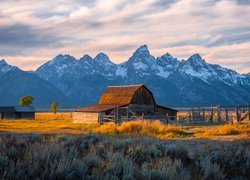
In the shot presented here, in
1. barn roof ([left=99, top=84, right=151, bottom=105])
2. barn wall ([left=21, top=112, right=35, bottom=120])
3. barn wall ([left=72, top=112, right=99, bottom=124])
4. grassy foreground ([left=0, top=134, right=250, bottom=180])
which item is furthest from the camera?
barn wall ([left=21, top=112, right=35, bottom=120])

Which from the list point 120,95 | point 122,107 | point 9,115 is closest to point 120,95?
point 120,95

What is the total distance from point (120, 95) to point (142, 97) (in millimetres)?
3482

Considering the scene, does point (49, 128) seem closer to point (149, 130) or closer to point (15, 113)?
point (149, 130)

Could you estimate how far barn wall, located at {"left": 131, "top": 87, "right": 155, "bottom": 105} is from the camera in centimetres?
5590

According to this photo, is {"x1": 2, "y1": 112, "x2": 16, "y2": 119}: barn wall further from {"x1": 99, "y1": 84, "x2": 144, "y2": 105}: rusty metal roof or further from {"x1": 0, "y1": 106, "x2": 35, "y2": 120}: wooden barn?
{"x1": 99, "y1": 84, "x2": 144, "y2": 105}: rusty metal roof

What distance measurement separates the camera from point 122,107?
50.1 meters

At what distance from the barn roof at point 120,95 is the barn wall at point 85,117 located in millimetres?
5845

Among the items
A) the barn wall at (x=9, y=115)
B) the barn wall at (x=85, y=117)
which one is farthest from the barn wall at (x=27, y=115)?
the barn wall at (x=85, y=117)

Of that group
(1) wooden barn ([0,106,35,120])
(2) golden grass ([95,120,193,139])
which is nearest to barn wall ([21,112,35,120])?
(1) wooden barn ([0,106,35,120])

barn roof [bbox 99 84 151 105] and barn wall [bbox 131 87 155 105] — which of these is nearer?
barn roof [bbox 99 84 151 105]

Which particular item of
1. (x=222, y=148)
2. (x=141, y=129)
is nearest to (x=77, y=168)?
(x=222, y=148)

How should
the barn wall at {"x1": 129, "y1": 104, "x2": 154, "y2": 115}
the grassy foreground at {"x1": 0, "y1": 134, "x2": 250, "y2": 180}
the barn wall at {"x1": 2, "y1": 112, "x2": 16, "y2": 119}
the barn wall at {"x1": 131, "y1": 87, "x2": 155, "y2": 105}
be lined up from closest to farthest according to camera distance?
the grassy foreground at {"x1": 0, "y1": 134, "x2": 250, "y2": 180} → the barn wall at {"x1": 129, "y1": 104, "x2": 154, "y2": 115} → the barn wall at {"x1": 131, "y1": 87, "x2": 155, "y2": 105} → the barn wall at {"x1": 2, "y1": 112, "x2": 16, "y2": 119}

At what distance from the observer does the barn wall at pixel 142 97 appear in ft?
183

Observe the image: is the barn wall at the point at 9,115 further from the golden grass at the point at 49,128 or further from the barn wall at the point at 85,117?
the golden grass at the point at 49,128
